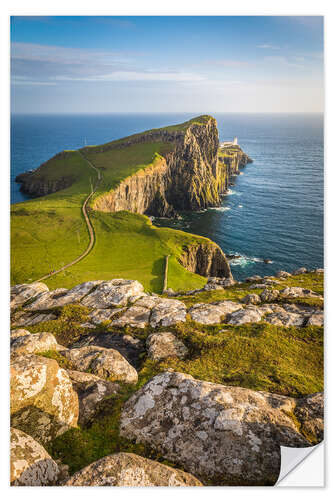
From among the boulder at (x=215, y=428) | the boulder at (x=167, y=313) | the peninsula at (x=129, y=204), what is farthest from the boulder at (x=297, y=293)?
the peninsula at (x=129, y=204)

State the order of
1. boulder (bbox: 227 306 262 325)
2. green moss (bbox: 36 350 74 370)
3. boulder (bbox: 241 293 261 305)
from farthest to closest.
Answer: boulder (bbox: 241 293 261 305)
boulder (bbox: 227 306 262 325)
green moss (bbox: 36 350 74 370)

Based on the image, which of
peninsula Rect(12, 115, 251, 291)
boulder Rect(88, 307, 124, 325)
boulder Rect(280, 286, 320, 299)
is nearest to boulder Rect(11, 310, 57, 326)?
boulder Rect(88, 307, 124, 325)

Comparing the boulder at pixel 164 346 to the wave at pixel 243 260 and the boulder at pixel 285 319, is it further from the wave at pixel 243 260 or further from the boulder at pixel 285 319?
the wave at pixel 243 260

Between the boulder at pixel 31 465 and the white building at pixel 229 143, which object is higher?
the white building at pixel 229 143

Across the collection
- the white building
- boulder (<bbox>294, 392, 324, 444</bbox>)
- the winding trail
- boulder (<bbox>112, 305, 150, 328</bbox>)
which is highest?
the white building

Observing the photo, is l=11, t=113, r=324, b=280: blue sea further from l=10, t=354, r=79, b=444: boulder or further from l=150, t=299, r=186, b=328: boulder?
l=10, t=354, r=79, b=444: boulder

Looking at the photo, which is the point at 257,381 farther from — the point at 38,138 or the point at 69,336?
the point at 38,138

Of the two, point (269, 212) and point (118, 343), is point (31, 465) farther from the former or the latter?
point (269, 212)

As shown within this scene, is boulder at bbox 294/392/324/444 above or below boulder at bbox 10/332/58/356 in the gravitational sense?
below
